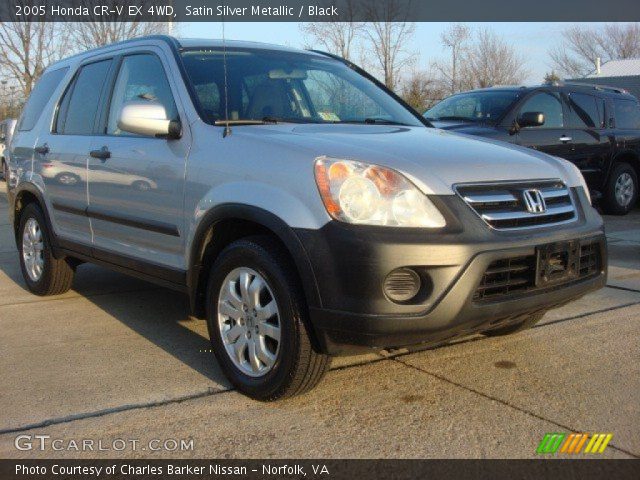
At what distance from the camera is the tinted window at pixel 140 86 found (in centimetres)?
414

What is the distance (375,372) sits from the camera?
383 centimetres

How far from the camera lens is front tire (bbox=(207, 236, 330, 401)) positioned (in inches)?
125

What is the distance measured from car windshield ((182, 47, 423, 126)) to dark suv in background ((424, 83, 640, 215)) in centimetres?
412

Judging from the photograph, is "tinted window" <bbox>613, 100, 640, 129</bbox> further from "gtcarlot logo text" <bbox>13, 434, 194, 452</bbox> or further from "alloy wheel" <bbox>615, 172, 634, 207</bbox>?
"gtcarlot logo text" <bbox>13, 434, 194, 452</bbox>

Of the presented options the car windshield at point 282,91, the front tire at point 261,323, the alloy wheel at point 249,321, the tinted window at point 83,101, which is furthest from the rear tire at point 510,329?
the tinted window at point 83,101

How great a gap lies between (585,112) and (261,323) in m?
8.22

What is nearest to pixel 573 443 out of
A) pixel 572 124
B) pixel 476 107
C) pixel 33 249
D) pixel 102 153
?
pixel 102 153

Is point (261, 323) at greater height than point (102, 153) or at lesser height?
lesser

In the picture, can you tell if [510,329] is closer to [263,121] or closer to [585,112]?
[263,121]

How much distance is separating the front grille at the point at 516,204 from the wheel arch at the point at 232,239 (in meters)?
0.76

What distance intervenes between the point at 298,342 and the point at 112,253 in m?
1.91

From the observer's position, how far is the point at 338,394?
3.52 m

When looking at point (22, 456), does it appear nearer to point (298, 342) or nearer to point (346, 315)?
point (298, 342)
